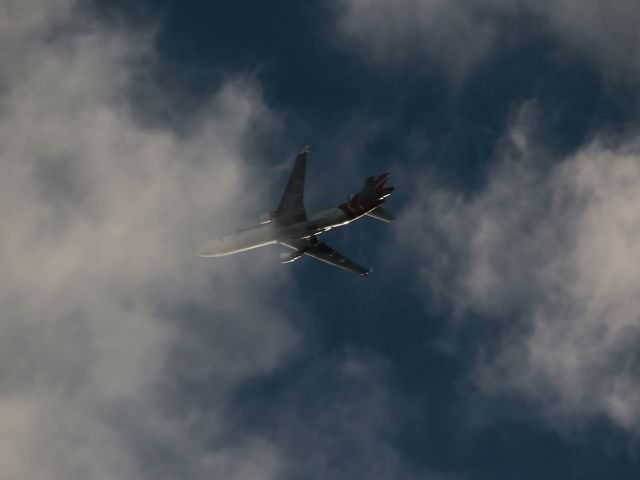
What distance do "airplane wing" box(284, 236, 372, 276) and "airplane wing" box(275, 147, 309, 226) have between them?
4.71 m

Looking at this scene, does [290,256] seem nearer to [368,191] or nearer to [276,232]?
[276,232]

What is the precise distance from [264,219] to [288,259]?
8.33 meters

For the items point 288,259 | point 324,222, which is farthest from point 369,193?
point 288,259

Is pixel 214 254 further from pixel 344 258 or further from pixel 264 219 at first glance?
pixel 344 258

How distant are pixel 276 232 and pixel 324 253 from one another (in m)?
11.8

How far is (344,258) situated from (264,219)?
16.1 meters

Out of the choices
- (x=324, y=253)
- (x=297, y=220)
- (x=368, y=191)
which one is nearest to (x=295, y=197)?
(x=297, y=220)

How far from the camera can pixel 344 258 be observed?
167m

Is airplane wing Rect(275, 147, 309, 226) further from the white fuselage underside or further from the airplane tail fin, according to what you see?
the airplane tail fin

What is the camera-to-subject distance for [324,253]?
165375 millimetres

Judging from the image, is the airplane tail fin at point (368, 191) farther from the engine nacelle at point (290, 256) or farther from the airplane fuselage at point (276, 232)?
the engine nacelle at point (290, 256)

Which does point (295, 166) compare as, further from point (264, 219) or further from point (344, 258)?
point (344, 258)

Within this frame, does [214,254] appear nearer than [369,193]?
No

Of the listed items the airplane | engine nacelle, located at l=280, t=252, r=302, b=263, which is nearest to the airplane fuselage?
the airplane
